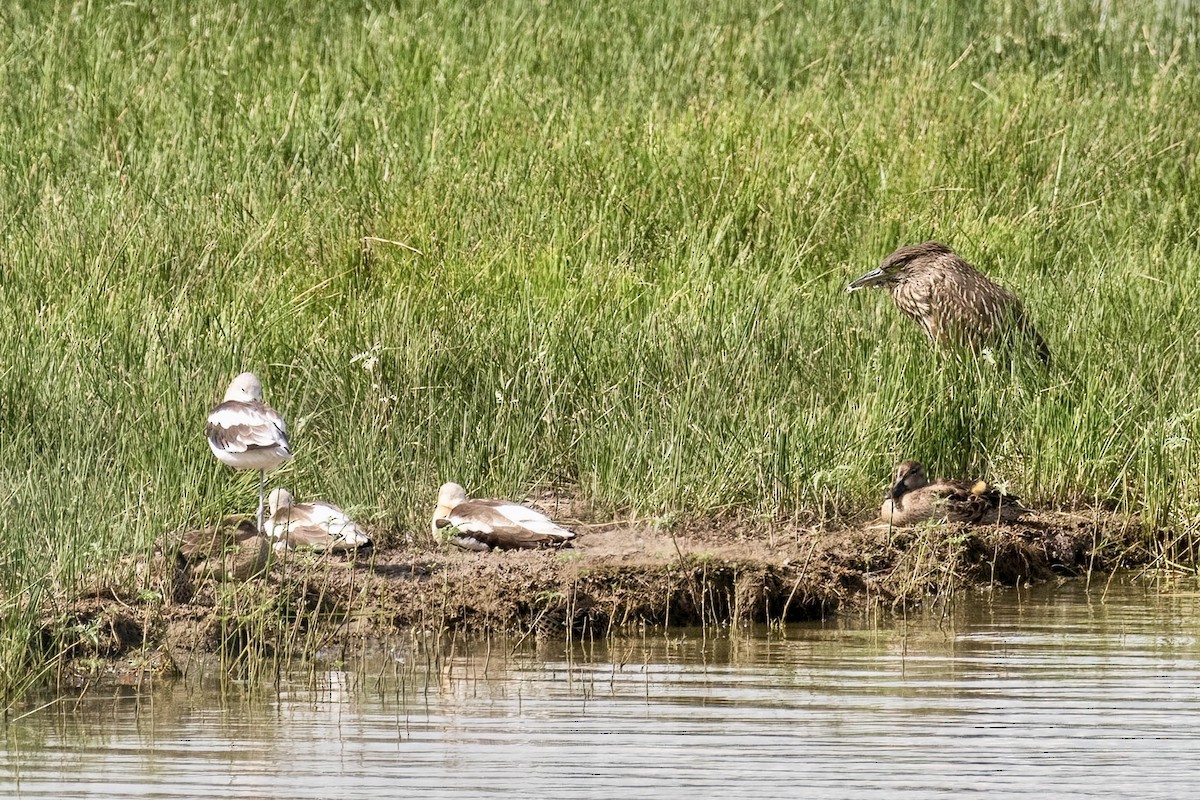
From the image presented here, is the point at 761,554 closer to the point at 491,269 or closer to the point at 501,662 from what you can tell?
the point at 501,662

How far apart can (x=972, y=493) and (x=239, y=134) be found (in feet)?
21.3

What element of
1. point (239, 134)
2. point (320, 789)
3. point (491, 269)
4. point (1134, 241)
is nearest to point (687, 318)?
point (491, 269)

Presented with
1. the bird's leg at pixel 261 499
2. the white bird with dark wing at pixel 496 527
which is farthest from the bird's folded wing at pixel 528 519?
the bird's leg at pixel 261 499

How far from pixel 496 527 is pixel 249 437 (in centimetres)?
111

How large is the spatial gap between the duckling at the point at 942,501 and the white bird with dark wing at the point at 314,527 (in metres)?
2.37

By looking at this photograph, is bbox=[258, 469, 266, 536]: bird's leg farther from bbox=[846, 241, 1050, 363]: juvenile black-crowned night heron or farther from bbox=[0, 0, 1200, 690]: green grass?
bbox=[846, 241, 1050, 363]: juvenile black-crowned night heron

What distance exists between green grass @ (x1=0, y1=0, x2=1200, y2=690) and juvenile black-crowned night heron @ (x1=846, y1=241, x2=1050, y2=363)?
0.15 m

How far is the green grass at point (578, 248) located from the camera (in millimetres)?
9445

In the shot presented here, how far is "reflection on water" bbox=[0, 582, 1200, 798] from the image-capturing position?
590cm

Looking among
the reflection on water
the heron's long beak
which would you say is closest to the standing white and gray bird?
the reflection on water

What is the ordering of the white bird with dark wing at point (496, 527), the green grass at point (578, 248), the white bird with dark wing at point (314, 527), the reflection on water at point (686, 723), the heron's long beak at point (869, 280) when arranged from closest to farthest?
the reflection on water at point (686, 723)
the white bird with dark wing at point (314, 527)
the white bird with dark wing at point (496, 527)
the green grass at point (578, 248)
the heron's long beak at point (869, 280)

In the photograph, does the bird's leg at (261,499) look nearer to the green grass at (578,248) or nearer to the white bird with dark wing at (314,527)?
the white bird with dark wing at (314,527)

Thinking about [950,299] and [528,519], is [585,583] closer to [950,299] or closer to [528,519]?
[528,519]

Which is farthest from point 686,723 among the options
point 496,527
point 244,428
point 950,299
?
point 950,299
